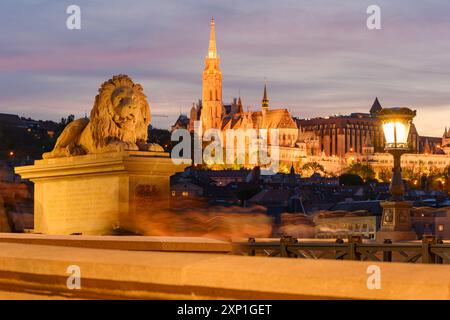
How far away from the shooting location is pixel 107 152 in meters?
17.3

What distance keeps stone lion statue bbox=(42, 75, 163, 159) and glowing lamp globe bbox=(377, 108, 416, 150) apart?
4.09 metres

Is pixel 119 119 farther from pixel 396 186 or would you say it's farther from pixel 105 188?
pixel 396 186

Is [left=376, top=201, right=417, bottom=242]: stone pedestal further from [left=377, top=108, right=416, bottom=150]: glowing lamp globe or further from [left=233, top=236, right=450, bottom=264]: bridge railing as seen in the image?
[left=233, top=236, right=450, bottom=264]: bridge railing

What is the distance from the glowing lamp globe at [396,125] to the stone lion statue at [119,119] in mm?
4087

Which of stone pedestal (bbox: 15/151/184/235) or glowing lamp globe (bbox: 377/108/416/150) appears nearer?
stone pedestal (bbox: 15/151/184/235)

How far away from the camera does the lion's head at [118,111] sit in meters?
17.2

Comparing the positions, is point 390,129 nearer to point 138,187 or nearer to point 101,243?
point 138,187

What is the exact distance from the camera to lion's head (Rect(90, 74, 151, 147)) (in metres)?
17.2

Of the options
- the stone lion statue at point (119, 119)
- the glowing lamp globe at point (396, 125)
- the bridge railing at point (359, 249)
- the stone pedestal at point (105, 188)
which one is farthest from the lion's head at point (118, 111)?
the glowing lamp globe at point (396, 125)

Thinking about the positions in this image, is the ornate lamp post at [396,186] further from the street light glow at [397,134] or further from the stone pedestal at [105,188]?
the stone pedestal at [105,188]

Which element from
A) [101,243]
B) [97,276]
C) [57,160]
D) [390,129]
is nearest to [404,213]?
[390,129]

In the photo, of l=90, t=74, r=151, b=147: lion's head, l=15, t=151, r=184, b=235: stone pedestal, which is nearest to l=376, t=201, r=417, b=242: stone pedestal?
l=15, t=151, r=184, b=235: stone pedestal

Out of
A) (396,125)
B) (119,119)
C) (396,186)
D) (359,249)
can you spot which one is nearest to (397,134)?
(396,125)

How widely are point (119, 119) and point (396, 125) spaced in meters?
4.90
